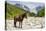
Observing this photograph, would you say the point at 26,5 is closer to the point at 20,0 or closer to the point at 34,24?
the point at 20,0

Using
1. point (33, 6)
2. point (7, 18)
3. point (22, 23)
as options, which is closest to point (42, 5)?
point (33, 6)

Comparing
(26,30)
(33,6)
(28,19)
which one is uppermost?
(33,6)

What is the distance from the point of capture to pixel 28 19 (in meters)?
1.18

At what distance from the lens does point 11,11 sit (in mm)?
1153

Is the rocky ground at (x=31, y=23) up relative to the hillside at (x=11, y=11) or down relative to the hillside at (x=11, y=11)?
down

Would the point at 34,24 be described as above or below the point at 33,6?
below

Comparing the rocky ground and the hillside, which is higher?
the hillside

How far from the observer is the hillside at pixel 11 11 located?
1145 millimetres

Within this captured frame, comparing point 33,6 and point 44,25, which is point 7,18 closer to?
point 33,6

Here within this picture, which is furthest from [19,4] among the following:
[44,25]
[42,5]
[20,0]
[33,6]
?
[44,25]

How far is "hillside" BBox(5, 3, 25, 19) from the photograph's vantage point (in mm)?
1145

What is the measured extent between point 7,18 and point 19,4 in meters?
0.24

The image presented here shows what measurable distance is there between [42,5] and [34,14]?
0.17 meters

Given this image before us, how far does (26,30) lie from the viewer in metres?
1.18
